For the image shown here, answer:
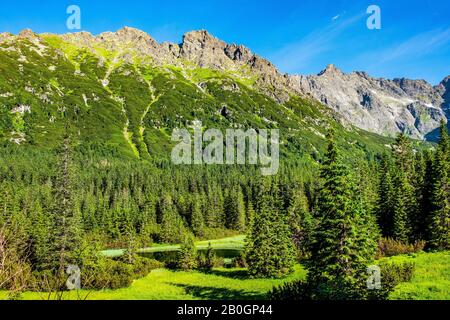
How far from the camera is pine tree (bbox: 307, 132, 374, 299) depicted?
33.0 metres

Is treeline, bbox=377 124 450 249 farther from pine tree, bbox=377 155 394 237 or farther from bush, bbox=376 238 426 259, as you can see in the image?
bush, bbox=376 238 426 259

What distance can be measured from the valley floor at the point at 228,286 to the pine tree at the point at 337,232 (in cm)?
423

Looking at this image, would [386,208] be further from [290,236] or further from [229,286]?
[229,286]

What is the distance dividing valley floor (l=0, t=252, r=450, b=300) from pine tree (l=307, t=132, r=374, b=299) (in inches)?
167

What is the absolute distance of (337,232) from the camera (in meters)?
33.7

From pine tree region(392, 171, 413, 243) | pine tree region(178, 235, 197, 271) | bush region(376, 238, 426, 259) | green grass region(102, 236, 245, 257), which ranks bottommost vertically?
green grass region(102, 236, 245, 257)

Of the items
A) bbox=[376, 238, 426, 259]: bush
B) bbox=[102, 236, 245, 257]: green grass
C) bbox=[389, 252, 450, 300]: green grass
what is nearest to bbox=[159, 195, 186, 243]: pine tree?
bbox=[102, 236, 245, 257]: green grass

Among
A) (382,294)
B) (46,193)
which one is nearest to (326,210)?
(382,294)

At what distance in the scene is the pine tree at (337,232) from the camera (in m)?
33.0

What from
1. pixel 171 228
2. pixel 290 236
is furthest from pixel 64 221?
pixel 171 228
